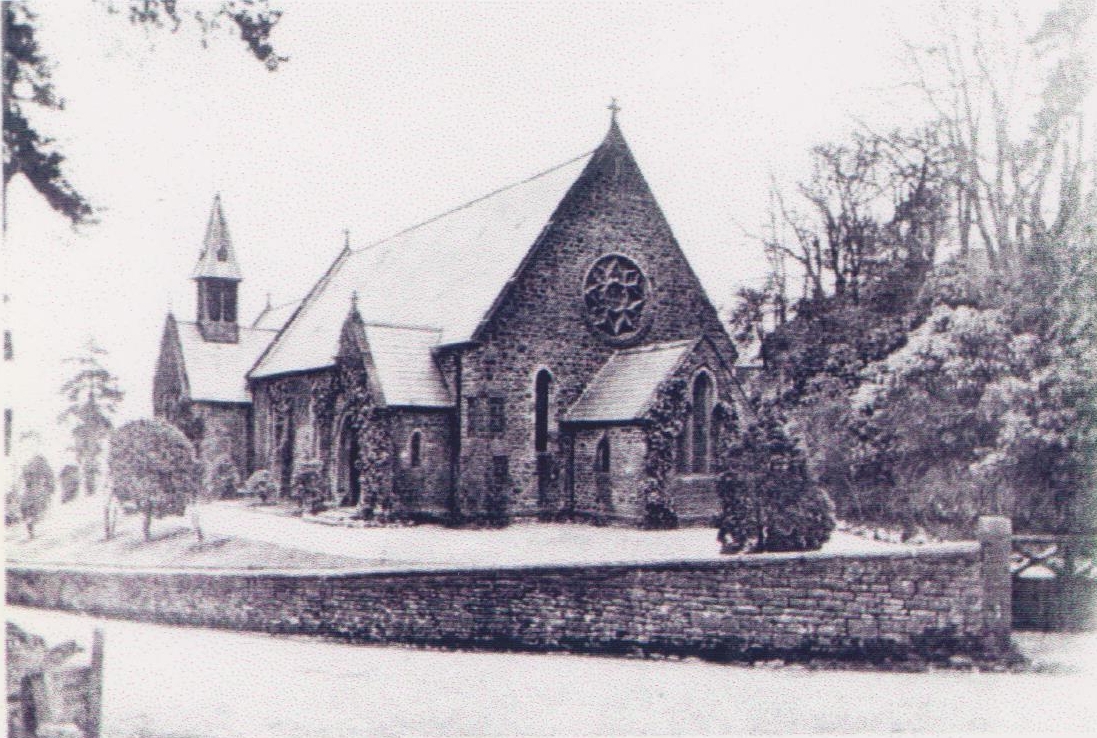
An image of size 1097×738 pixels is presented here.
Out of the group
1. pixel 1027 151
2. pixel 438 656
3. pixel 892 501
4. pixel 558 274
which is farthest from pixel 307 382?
pixel 1027 151

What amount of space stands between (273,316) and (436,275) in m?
3.01

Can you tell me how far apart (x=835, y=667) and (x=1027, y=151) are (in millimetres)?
6090

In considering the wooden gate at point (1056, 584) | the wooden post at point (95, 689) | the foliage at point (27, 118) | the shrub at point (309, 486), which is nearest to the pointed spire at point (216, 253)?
the foliage at point (27, 118)

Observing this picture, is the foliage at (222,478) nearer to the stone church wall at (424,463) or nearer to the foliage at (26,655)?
the stone church wall at (424,463)

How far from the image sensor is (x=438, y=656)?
10430 mm

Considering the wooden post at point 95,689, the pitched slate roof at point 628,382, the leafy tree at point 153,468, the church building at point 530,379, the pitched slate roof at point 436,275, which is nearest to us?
the wooden post at point 95,689

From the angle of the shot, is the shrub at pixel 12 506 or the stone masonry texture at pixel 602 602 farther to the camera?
the stone masonry texture at pixel 602 602

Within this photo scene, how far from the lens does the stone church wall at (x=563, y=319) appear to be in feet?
55.0

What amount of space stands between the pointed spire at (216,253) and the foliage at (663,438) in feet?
28.3

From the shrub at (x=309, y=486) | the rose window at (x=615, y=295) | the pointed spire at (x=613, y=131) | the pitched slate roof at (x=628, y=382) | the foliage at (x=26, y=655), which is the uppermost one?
the pointed spire at (x=613, y=131)

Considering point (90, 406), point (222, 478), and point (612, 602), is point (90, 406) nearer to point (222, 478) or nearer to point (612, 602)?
point (222, 478)

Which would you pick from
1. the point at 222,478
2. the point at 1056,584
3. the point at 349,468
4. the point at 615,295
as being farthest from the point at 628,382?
the point at 1056,584

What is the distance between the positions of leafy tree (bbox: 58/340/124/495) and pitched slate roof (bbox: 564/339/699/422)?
9062mm

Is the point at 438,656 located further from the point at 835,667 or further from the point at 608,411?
the point at 608,411
